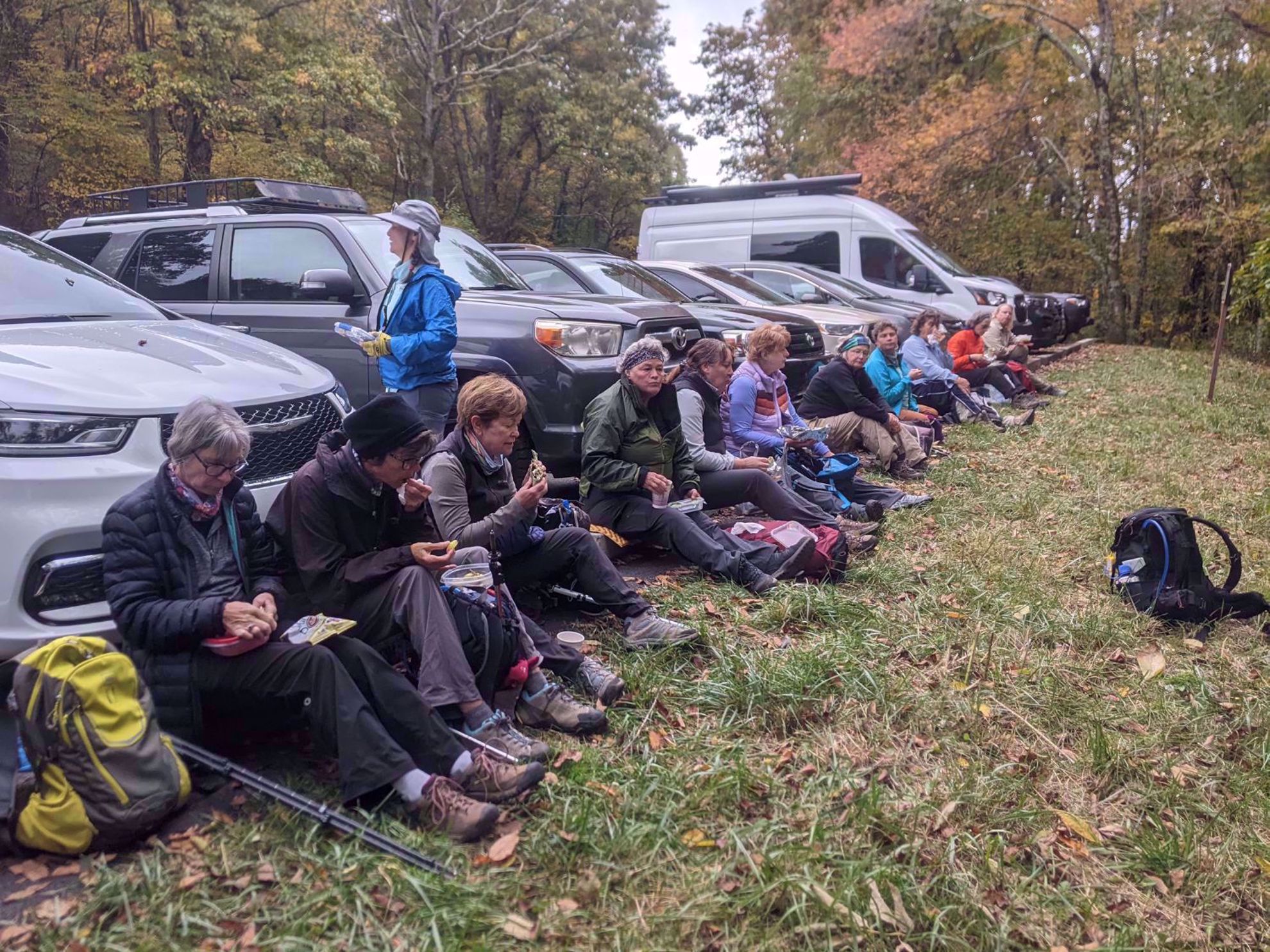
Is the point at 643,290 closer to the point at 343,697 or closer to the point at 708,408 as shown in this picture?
the point at 708,408

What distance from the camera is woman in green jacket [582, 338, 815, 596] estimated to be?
5.20m

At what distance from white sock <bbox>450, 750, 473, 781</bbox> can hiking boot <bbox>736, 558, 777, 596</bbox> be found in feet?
7.42

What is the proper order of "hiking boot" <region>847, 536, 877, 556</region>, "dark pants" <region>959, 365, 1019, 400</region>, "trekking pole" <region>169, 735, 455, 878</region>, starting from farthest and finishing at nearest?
"dark pants" <region>959, 365, 1019, 400</region>
"hiking boot" <region>847, 536, 877, 556</region>
"trekking pole" <region>169, 735, 455, 878</region>

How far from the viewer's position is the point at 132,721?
287cm

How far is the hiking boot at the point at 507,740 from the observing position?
335 cm

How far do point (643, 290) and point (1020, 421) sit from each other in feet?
13.9

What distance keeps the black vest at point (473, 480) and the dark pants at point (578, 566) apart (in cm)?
30

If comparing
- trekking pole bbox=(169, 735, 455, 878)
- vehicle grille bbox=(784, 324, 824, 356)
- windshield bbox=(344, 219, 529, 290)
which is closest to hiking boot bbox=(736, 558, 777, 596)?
trekking pole bbox=(169, 735, 455, 878)

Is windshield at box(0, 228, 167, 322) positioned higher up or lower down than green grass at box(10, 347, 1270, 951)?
higher up

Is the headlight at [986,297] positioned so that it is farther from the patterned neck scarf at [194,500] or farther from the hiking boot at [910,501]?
the patterned neck scarf at [194,500]

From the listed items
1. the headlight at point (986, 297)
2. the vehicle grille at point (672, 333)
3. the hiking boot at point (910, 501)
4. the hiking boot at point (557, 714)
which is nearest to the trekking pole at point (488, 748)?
the hiking boot at point (557, 714)

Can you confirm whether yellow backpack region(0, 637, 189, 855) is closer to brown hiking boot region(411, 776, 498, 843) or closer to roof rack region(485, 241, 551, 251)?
brown hiking boot region(411, 776, 498, 843)

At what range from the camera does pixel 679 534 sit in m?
5.24

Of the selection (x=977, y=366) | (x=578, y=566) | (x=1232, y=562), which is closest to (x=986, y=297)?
(x=977, y=366)
